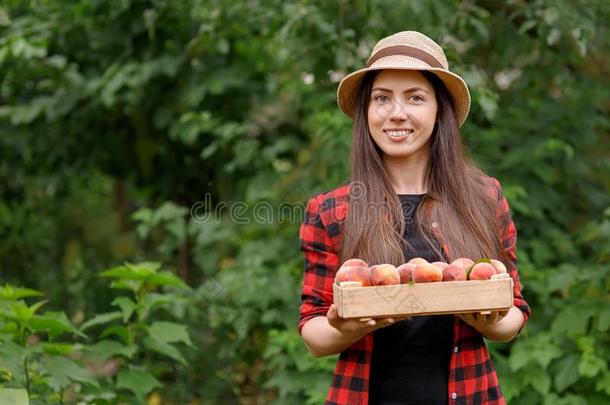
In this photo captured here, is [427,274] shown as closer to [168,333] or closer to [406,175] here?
[406,175]

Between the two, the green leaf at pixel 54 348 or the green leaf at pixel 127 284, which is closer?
the green leaf at pixel 54 348

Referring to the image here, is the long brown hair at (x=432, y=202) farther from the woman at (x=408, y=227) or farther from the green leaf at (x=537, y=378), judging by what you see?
the green leaf at (x=537, y=378)

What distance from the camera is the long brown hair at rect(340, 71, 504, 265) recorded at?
2.14m

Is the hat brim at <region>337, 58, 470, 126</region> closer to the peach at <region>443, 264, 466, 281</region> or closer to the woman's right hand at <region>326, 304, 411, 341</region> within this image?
the peach at <region>443, 264, 466, 281</region>

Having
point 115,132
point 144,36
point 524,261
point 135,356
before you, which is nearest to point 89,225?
point 115,132

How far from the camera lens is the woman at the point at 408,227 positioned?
2.11 metres

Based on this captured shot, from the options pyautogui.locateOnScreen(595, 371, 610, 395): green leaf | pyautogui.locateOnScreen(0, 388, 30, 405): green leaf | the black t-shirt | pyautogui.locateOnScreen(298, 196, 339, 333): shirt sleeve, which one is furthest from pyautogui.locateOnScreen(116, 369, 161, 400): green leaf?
pyautogui.locateOnScreen(595, 371, 610, 395): green leaf

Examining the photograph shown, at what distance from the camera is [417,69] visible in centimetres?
217

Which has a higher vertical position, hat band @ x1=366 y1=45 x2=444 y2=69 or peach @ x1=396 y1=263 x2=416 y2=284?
hat band @ x1=366 y1=45 x2=444 y2=69

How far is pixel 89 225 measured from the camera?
22.7ft

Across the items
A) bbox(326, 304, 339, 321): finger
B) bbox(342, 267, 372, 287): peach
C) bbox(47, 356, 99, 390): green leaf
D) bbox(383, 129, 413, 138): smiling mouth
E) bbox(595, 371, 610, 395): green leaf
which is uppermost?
bbox(383, 129, 413, 138): smiling mouth

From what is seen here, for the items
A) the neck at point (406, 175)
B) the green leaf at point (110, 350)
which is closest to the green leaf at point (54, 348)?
the green leaf at point (110, 350)

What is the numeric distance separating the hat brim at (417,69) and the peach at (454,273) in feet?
1.67

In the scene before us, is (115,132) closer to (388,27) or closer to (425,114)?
(388,27)
